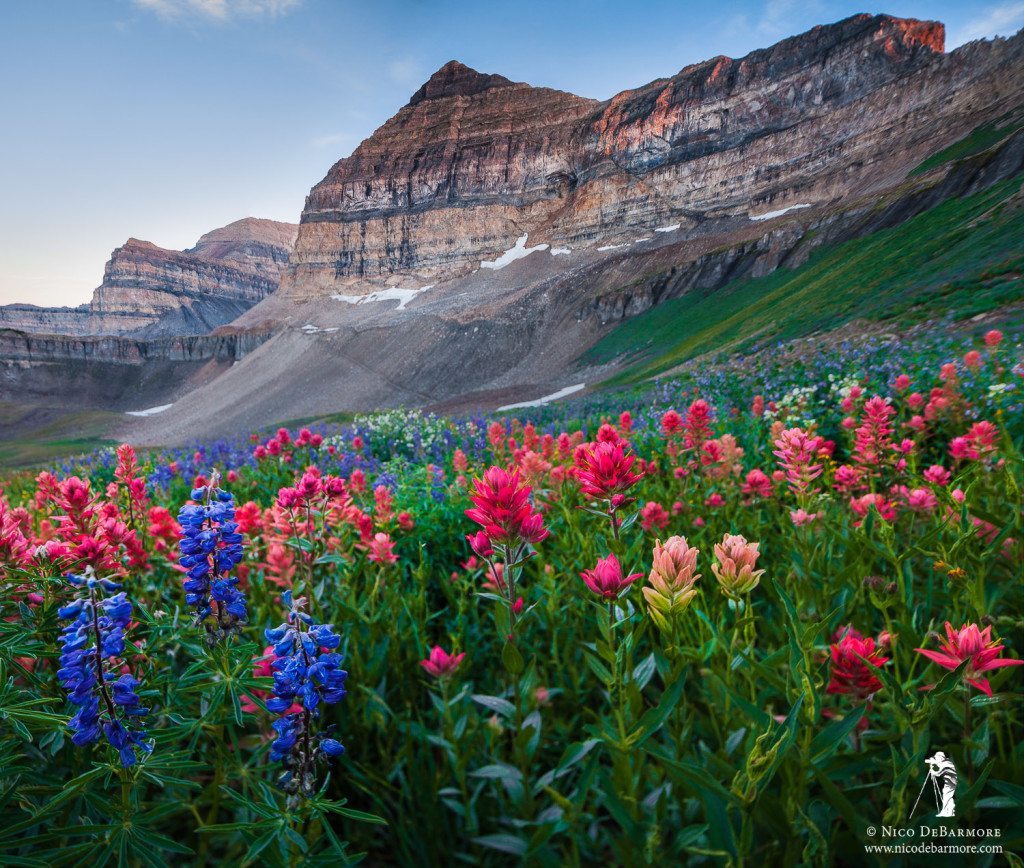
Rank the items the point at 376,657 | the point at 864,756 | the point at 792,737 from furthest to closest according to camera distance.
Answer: the point at 376,657
the point at 864,756
the point at 792,737

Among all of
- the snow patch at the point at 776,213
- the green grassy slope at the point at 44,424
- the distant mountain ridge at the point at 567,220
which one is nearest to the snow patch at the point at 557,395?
the distant mountain ridge at the point at 567,220

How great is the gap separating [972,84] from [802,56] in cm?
2557

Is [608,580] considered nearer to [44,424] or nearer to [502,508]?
[502,508]

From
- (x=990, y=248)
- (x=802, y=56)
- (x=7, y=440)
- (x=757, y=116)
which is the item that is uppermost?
(x=802, y=56)

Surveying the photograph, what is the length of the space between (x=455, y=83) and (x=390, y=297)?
64.4 metres

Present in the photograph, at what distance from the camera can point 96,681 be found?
3.82 ft

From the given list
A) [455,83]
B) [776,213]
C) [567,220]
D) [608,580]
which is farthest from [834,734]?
[455,83]

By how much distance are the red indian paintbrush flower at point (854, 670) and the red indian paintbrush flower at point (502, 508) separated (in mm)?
843

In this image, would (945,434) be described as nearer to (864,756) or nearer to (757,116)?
(864,756)

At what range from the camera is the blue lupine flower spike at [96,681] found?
43.9 inches

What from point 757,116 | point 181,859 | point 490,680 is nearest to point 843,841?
point 490,680

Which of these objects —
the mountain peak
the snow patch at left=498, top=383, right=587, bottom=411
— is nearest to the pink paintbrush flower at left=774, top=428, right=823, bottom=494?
the snow patch at left=498, top=383, right=587, bottom=411

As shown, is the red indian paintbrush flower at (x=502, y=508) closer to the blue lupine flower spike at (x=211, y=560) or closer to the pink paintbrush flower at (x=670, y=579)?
the pink paintbrush flower at (x=670, y=579)

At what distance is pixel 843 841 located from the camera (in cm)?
124
